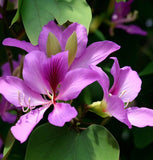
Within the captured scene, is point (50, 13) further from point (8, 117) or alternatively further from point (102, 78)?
point (8, 117)

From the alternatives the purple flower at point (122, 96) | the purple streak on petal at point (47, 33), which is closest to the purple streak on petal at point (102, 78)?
the purple flower at point (122, 96)

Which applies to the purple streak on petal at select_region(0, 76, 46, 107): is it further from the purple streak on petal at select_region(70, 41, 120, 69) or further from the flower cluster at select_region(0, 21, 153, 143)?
the purple streak on petal at select_region(70, 41, 120, 69)

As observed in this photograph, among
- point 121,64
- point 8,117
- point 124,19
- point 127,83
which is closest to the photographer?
point 127,83

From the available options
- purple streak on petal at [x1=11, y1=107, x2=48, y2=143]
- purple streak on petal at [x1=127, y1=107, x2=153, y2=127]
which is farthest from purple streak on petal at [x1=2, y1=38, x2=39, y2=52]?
purple streak on petal at [x1=127, y1=107, x2=153, y2=127]

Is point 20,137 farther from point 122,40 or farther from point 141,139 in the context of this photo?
point 122,40

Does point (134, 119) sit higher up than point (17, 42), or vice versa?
point (17, 42)

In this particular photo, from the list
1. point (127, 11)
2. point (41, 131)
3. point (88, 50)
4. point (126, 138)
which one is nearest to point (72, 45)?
point (88, 50)

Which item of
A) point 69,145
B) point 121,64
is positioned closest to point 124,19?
point 121,64
